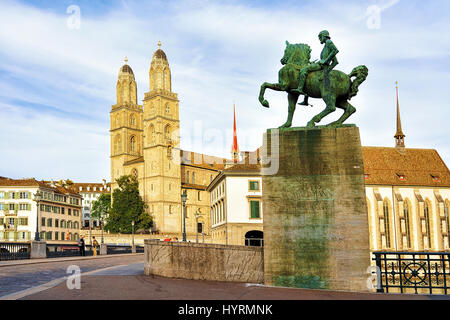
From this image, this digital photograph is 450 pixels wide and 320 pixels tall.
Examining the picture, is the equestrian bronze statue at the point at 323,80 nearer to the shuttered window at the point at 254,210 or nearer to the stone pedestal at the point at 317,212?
the stone pedestal at the point at 317,212

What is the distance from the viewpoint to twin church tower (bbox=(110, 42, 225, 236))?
95438 mm

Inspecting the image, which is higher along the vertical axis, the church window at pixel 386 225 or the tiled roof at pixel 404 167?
the tiled roof at pixel 404 167

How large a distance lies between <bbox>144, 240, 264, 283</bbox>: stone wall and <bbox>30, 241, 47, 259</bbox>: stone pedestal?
20229mm

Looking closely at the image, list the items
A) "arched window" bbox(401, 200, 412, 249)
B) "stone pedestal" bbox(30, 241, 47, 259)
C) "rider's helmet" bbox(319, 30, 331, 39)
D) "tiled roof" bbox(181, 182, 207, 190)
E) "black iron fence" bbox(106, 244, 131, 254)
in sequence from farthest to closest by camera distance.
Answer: "tiled roof" bbox(181, 182, 207, 190) < "arched window" bbox(401, 200, 412, 249) < "black iron fence" bbox(106, 244, 131, 254) < "stone pedestal" bbox(30, 241, 47, 259) < "rider's helmet" bbox(319, 30, 331, 39)

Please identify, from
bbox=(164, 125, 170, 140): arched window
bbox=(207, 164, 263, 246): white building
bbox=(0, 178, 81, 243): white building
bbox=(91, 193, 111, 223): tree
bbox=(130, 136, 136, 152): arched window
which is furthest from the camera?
bbox=(91, 193, 111, 223): tree

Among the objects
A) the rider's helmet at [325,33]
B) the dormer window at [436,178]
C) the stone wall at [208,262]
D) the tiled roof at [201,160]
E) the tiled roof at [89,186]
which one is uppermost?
the tiled roof at [201,160]

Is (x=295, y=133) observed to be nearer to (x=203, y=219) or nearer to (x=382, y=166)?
(x=382, y=166)

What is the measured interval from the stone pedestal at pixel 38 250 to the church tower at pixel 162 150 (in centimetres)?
6236

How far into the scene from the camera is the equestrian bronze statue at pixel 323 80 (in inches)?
444

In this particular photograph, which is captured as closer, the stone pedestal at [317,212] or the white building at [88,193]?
the stone pedestal at [317,212]

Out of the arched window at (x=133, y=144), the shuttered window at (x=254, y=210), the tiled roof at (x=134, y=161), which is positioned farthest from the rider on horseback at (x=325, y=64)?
the arched window at (x=133, y=144)

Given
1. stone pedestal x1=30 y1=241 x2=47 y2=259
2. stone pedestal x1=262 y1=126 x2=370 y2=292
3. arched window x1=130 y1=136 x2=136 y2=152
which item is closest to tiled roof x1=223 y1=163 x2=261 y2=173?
stone pedestal x1=30 y1=241 x2=47 y2=259

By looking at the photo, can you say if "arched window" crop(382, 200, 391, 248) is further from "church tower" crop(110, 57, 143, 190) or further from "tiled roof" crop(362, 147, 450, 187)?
"church tower" crop(110, 57, 143, 190)
